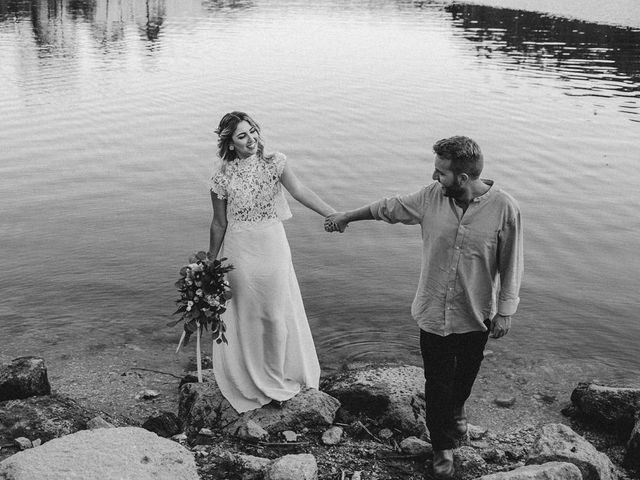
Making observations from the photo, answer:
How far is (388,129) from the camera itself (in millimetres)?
20656

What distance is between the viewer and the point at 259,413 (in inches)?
270

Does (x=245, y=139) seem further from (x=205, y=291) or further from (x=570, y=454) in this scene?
(x=570, y=454)

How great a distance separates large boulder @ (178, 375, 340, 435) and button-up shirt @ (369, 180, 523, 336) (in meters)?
1.65

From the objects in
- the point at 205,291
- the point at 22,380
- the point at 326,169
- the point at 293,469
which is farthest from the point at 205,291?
the point at 326,169

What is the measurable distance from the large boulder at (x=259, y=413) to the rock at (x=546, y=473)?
1919 millimetres

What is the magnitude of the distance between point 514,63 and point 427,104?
38.2 feet

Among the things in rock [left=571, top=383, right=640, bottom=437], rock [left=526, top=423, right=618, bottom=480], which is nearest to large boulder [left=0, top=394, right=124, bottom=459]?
A: rock [left=526, top=423, right=618, bottom=480]

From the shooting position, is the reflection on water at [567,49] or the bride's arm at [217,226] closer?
the bride's arm at [217,226]

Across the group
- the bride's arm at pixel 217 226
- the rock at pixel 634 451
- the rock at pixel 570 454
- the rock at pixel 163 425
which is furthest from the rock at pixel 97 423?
the rock at pixel 634 451

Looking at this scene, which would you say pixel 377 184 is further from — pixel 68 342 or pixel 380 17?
pixel 380 17

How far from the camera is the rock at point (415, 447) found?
245 inches

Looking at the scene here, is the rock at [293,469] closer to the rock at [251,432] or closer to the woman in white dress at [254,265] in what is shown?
the rock at [251,432]

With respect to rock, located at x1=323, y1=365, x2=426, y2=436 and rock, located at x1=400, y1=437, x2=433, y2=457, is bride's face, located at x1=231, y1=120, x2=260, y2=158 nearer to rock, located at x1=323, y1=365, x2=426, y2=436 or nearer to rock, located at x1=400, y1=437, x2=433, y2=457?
rock, located at x1=323, y1=365, x2=426, y2=436

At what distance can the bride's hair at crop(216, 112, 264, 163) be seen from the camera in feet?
21.4
